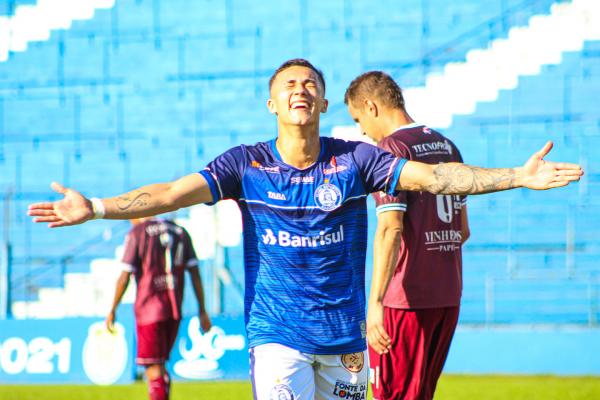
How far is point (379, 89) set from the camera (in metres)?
5.72

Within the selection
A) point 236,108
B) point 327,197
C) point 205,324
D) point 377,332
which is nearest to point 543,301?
point 236,108

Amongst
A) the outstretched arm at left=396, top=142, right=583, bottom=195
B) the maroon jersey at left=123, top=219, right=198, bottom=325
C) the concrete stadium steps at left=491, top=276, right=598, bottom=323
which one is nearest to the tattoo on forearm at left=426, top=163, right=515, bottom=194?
the outstretched arm at left=396, top=142, right=583, bottom=195

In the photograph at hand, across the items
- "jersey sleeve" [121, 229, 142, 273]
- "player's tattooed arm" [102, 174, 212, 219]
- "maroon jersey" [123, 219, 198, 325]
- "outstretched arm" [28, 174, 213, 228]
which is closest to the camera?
"outstretched arm" [28, 174, 213, 228]

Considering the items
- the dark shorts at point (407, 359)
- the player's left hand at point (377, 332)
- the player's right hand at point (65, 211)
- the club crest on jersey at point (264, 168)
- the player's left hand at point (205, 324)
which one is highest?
the club crest on jersey at point (264, 168)

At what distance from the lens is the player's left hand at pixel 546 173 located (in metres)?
4.07

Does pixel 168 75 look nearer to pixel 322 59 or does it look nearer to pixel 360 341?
pixel 322 59

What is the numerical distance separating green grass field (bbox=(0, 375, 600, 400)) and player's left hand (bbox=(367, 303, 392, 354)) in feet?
18.5

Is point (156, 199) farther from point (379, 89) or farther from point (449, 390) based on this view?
point (449, 390)

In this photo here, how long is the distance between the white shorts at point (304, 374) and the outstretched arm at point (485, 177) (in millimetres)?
862

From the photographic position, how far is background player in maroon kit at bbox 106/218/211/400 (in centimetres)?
926

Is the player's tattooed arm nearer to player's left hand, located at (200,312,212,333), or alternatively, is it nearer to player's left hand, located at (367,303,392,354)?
player's left hand, located at (367,303,392,354)

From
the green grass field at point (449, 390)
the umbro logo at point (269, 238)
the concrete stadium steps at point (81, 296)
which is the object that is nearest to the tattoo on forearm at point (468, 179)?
the umbro logo at point (269, 238)

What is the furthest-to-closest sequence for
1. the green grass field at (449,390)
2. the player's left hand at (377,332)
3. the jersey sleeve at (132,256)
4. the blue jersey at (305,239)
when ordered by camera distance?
the green grass field at (449,390)
the jersey sleeve at (132,256)
the player's left hand at (377,332)
the blue jersey at (305,239)

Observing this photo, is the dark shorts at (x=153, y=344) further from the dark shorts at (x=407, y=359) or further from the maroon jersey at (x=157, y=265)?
the dark shorts at (x=407, y=359)
